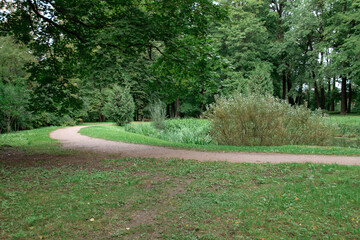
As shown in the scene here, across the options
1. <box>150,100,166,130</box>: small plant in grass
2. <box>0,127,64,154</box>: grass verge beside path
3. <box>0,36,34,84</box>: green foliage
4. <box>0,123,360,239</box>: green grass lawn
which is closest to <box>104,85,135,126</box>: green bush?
<box>150,100,166,130</box>: small plant in grass

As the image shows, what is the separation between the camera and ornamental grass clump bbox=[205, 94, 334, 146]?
35.2 ft

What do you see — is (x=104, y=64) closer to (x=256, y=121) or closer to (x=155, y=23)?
(x=155, y=23)

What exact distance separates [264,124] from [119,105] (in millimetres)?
15536

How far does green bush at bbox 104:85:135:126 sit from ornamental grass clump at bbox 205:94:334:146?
12.7 meters

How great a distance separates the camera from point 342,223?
335 cm

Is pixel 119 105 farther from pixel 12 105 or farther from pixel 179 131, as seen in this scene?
pixel 12 105

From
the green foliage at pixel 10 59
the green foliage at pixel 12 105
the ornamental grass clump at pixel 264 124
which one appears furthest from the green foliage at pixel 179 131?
the green foliage at pixel 10 59

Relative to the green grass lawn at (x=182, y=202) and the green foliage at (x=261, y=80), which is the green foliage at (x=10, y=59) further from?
the green foliage at (x=261, y=80)

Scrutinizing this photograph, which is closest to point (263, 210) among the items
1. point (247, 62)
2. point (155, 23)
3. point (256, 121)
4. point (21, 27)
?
point (155, 23)

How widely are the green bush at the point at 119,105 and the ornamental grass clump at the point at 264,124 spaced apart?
12.7 meters

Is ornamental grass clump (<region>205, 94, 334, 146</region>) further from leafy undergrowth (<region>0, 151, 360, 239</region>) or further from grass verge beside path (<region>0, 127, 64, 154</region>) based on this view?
grass verge beside path (<region>0, 127, 64, 154</region>)

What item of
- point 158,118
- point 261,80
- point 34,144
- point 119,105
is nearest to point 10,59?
point 119,105

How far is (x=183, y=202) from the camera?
13.3ft

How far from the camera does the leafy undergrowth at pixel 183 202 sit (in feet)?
10.7
